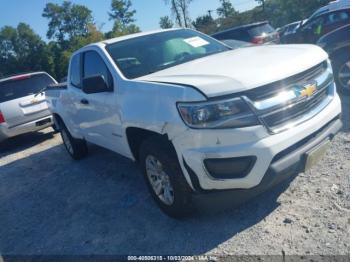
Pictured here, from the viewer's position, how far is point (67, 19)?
67.4 m

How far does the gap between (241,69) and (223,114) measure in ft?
1.77

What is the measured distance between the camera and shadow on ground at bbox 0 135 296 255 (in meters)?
3.55

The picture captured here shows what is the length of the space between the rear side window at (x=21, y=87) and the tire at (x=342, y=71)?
6.68m

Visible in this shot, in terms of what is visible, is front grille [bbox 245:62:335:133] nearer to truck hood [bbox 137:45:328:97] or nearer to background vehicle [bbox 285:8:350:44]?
truck hood [bbox 137:45:328:97]

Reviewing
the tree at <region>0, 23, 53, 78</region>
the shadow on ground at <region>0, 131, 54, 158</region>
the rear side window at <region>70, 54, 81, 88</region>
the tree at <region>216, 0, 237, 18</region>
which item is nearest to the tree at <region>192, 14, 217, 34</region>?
the tree at <region>216, 0, 237, 18</region>

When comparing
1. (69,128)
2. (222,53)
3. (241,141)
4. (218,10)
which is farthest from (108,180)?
(218,10)

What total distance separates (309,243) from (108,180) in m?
3.12

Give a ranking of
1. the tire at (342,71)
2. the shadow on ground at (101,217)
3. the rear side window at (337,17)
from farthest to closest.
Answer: the rear side window at (337,17) < the tire at (342,71) < the shadow on ground at (101,217)

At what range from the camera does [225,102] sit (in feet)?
9.86

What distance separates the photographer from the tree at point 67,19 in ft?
220

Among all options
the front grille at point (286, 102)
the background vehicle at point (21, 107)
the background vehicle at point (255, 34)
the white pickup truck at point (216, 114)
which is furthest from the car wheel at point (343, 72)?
the background vehicle at point (21, 107)

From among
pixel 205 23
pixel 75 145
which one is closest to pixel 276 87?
pixel 75 145

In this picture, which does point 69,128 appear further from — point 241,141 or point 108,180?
point 241,141

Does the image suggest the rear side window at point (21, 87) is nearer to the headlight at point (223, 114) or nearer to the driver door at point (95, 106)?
the driver door at point (95, 106)
